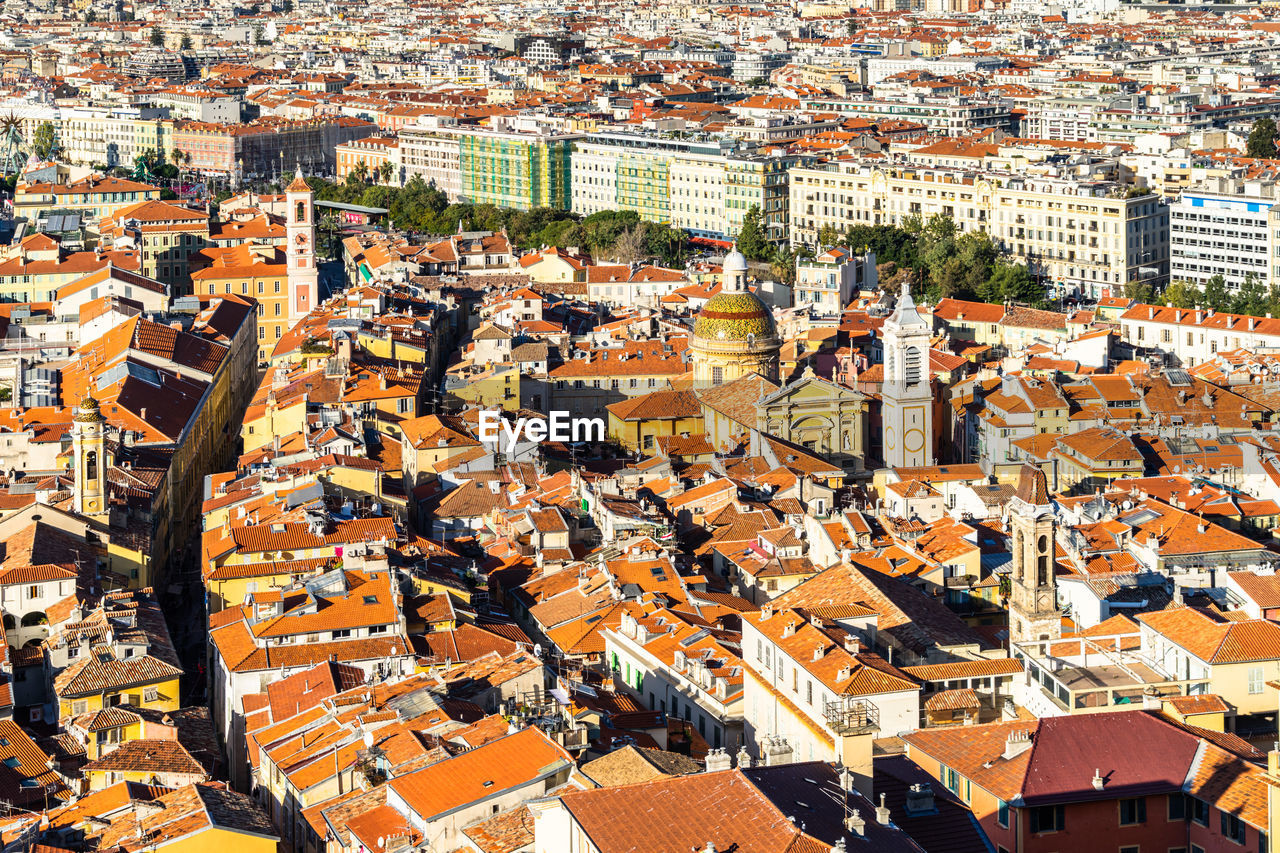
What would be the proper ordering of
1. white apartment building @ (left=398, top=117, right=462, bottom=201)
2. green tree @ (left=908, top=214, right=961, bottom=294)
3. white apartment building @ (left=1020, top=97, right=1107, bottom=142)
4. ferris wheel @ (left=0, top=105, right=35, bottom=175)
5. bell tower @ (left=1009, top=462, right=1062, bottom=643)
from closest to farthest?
1. bell tower @ (left=1009, top=462, right=1062, bottom=643)
2. green tree @ (left=908, top=214, right=961, bottom=294)
3. white apartment building @ (left=398, top=117, right=462, bottom=201)
4. white apartment building @ (left=1020, top=97, right=1107, bottom=142)
5. ferris wheel @ (left=0, top=105, right=35, bottom=175)

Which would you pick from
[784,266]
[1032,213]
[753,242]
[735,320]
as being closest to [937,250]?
[784,266]

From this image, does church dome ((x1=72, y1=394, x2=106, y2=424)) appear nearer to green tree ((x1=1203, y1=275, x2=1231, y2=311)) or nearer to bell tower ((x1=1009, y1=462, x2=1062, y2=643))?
bell tower ((x1=1009, y1=462, x2=1062, y2=643))

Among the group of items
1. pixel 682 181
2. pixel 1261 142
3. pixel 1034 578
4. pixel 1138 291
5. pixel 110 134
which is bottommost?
pixel 1138 291

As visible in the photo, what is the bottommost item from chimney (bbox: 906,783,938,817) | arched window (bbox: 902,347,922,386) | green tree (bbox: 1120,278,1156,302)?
green tree (bbox: 1120,278,1156,302)

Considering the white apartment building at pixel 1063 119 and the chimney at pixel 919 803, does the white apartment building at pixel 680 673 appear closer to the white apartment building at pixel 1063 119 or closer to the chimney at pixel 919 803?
the chimney at pixel 919 803

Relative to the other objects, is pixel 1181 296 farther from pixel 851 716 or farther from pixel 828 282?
pixel 851 716

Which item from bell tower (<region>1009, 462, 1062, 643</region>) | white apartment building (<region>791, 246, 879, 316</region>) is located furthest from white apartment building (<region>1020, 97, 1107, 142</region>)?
bell tower (<region>1009, 462, 1062, 643</region>)

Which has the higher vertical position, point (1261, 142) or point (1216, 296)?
point (1261, 142)
